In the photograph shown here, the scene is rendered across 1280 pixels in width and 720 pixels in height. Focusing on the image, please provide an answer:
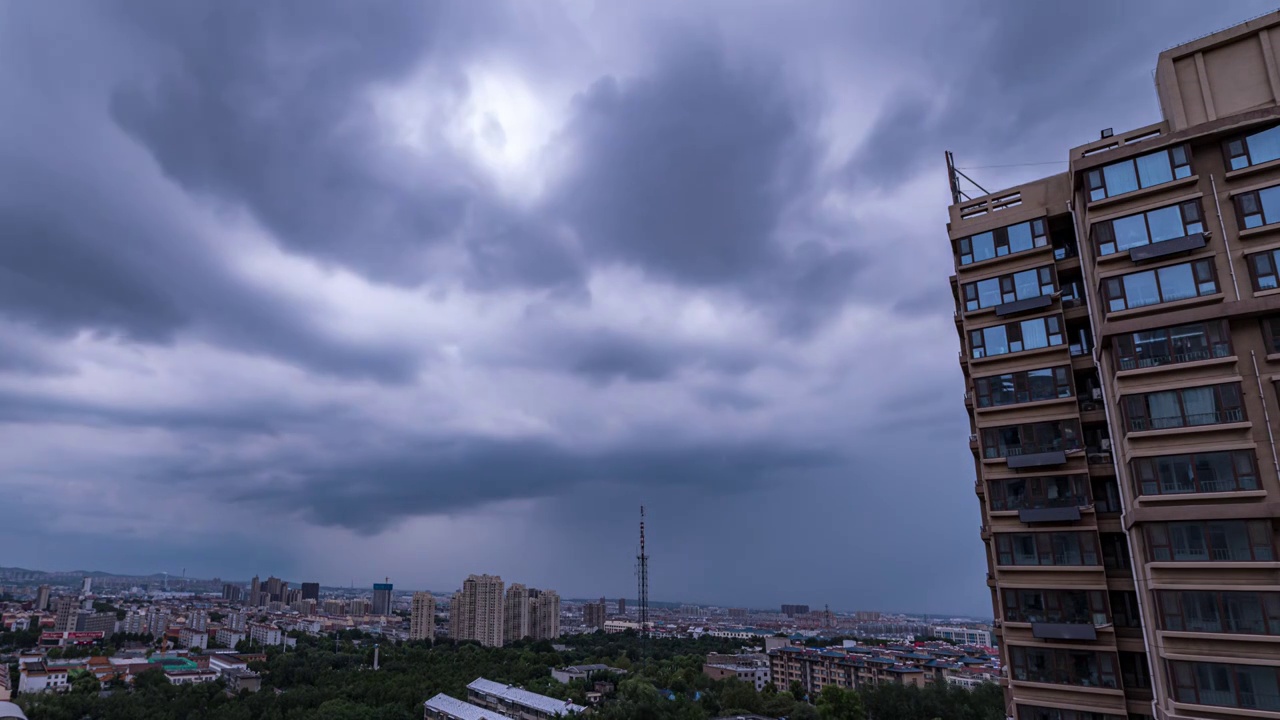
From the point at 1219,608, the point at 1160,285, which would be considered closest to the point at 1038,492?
the point at 1219,608

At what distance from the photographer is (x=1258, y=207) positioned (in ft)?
54.0

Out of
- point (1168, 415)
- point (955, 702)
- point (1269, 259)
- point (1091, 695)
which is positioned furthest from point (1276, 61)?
point (955, 702)

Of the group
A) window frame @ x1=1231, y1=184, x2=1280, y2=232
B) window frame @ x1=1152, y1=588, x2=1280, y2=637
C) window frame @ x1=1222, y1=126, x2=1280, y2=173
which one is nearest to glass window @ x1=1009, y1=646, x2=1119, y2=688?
window frame @ x1=1152, y1=588, x2=1280, y2=637

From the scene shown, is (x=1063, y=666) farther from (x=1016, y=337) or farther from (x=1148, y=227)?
(x=1148, y=227)

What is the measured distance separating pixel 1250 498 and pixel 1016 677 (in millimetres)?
8108

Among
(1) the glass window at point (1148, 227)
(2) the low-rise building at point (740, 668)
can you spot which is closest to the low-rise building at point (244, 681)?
(2) the low-rise building at point (740, 668)

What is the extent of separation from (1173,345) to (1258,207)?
148 inches

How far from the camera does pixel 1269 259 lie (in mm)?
16141

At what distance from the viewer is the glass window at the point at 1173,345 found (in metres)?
16.4

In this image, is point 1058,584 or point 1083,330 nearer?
point 1058,584

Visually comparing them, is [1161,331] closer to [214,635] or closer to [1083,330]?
[1083,330]

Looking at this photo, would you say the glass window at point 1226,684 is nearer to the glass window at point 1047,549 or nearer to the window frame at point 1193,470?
the glass window at point 1047,549

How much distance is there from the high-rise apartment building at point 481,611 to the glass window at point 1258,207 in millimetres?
143231

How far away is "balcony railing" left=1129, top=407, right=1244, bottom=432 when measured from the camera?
16.0 meters
